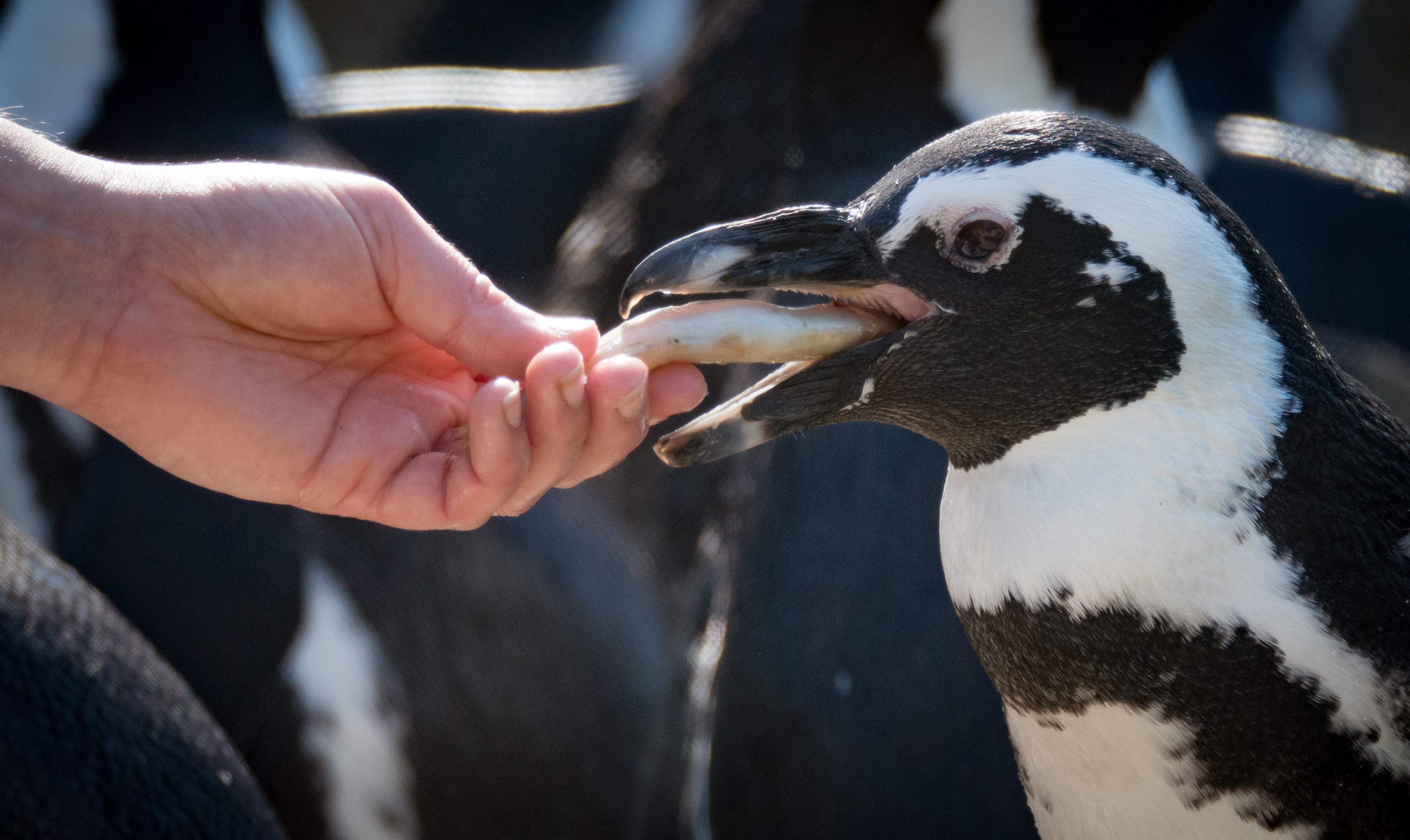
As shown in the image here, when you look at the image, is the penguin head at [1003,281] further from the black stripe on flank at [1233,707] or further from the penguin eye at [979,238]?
the black stripe on flank at [1233,707]

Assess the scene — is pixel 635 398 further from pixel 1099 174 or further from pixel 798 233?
pixel 1099 174

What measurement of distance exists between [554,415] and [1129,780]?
44 cm

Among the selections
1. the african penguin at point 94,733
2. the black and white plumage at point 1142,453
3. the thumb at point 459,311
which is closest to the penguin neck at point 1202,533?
the black and white plumage at point 1142,453

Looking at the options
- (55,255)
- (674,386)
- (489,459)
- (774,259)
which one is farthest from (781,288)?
(55,255)

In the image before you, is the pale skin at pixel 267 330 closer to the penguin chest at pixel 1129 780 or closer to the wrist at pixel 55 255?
the wrist at pixel 55 255

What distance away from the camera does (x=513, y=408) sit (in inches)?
28.7

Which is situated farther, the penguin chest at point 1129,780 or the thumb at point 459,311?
the thumb at point 459,311

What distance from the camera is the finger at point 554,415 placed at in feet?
2.38

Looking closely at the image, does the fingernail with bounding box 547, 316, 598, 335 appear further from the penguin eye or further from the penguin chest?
the penguin chest

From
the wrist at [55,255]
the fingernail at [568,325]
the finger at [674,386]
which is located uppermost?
the wrist at [55,255]

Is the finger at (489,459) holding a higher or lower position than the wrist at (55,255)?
lower

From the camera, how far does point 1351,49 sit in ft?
8.61

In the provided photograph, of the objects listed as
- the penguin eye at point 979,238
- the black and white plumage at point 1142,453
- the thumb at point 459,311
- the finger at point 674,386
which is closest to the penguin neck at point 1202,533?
the black and white plumage at point 1142,453

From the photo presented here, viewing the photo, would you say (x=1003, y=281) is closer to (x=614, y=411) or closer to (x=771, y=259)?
(x=771, y=259)
